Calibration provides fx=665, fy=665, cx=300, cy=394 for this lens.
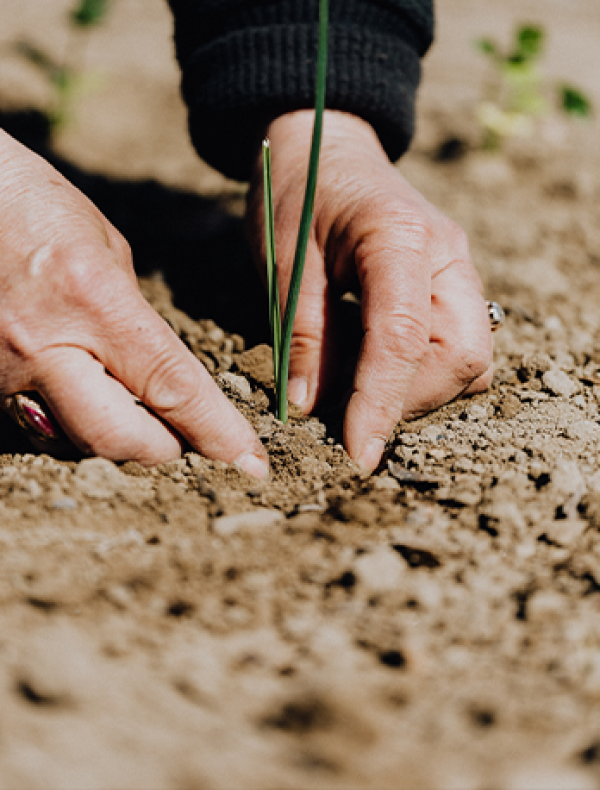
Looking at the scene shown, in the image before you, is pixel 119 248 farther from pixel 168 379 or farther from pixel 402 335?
pixel 402 335

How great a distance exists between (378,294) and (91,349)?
52 cm

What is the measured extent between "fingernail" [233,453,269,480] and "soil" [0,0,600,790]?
19mm

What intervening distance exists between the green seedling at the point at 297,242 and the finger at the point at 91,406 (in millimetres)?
268

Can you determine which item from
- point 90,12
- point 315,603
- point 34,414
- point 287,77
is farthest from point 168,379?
point 90,12

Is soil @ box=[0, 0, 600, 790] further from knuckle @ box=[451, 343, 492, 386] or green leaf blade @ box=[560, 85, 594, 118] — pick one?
green leaf blade @ box=[560, 85, 594, 118]

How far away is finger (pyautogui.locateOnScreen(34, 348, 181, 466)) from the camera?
107 cm

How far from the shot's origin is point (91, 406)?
1.06 m

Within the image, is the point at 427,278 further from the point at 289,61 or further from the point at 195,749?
the point at 195,749

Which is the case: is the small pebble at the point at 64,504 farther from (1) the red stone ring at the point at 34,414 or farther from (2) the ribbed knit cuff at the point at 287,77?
(2) the ribbed knit cuff at the point at 287,77

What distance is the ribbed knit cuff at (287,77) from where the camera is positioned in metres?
1.60

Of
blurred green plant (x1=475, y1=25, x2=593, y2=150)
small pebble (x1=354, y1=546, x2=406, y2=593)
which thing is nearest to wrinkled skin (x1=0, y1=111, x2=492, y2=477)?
small pebble (x1=354, y1=546, x2=406, y2=593)

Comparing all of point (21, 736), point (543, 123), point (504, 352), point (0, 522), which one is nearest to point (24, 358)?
point (0, 522)

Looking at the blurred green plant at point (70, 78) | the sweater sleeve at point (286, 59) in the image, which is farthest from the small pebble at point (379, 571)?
the blurred green plant at point (70, 78)

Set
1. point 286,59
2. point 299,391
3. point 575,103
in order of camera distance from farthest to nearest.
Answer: point 575,103, point 286,59, point 299,391
